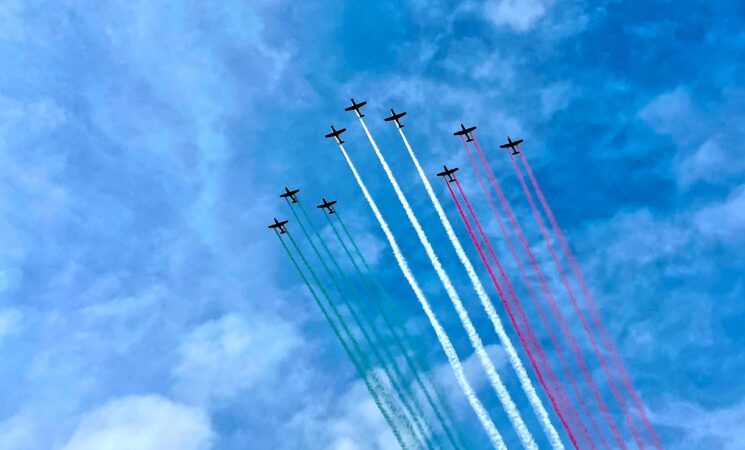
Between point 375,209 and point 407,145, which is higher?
point 407,145

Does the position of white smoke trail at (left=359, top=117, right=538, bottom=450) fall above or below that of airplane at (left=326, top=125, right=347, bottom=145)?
below

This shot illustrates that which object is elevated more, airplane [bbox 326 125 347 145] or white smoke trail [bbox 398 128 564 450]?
airplane [bbox 326 125 347 145]

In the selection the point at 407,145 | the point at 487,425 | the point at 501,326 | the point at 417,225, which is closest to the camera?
the point at 487,425

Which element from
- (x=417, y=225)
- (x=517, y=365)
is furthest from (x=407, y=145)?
(x=517, y=365)

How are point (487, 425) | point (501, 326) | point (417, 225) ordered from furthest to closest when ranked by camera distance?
1. point (417, 225)
2. point (501, 326)
3. point (487, 425)

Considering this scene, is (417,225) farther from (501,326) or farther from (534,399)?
(534,399)

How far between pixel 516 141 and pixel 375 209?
82.7ft

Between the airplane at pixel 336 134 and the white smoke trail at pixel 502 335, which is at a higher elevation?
the airplane at pixel 336 134

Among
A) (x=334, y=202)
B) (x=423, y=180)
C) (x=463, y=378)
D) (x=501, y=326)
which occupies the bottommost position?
(x=463, y=378)

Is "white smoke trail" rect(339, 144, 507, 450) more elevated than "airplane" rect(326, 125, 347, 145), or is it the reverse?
"airplane" rect(326, 125, 347, 145)

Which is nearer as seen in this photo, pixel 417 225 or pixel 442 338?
pixel 442 338

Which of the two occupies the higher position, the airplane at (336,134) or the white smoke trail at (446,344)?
the airplane at (336,134)

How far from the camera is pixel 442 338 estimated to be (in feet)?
231

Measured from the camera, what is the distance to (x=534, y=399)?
67.4 metres
